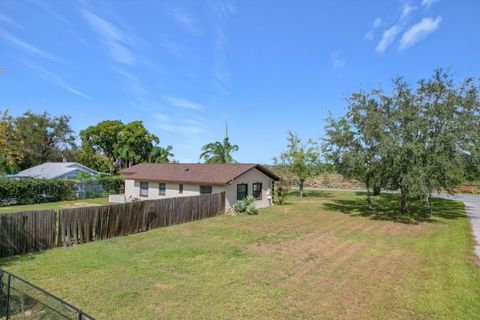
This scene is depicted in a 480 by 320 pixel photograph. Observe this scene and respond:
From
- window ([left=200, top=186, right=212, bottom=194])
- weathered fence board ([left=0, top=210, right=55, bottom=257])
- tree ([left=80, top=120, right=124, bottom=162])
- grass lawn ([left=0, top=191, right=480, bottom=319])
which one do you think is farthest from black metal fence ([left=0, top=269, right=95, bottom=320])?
tree ([left=80, top=120, right=124, bottom=162])

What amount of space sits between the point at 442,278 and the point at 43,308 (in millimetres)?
10070

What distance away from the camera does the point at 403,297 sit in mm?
7348

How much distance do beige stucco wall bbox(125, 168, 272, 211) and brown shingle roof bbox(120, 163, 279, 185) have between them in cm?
54

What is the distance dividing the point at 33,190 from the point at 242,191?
60.1 ft

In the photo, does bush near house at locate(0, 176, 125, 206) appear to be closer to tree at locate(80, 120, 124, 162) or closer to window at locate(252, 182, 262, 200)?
window at locate(252, 182, 262, 200)

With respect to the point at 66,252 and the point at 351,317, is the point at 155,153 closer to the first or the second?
the point at 66,252

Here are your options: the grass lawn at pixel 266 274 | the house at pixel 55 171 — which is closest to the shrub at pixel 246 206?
the grass lawn at pixel 266 274

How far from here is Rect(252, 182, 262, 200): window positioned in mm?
25000

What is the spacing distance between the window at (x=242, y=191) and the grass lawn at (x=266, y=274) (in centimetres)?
803

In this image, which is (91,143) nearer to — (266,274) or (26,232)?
(26,232)

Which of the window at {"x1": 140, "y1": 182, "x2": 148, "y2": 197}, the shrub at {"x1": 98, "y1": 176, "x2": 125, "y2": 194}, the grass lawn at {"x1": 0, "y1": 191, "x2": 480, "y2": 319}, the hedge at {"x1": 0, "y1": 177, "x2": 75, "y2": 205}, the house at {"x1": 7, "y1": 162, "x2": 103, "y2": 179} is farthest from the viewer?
the house at {"x1": 7, "y1": 162, "x2": 103, "y2": 179}

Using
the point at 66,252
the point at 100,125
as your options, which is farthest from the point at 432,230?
the point at 100,125

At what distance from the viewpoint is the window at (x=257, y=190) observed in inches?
984

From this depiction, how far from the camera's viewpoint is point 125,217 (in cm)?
1410
